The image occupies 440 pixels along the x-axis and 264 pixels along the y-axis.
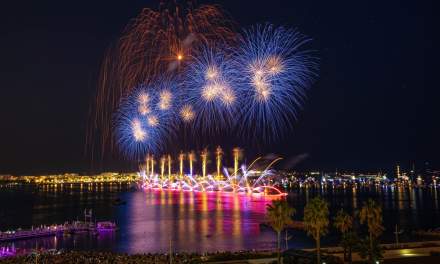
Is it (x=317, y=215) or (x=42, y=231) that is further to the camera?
(x=42, y=231)

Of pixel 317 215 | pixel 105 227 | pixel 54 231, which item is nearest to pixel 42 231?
pixel 54 231

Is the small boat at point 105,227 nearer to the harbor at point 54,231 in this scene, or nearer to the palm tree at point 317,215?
the harbor at point 54,231

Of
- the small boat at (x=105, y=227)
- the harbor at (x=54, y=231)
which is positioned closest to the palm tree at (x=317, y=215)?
the harbor at (x=54, y=231)

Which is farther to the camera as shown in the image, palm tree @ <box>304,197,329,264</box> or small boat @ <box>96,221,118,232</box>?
small boat @ <box>96,221,118,232</box>

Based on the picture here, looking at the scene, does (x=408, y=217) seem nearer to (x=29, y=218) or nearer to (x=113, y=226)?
(x=113, y=226)

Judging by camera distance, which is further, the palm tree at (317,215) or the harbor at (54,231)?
the harbor at (54,231)

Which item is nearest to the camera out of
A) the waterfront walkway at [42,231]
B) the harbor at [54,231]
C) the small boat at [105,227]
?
the waterfront walkway at [42,231]

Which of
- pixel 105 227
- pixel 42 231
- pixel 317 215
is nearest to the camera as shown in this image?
pixel 317 215

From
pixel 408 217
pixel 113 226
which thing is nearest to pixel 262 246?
pixel 113 226

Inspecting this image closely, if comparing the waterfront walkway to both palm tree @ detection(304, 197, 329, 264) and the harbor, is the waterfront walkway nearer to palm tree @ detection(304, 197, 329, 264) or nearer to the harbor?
→ the harbor

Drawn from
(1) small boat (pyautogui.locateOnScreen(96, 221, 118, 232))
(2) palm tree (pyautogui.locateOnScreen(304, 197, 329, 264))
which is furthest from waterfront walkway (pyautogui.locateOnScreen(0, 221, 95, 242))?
(2) palm tree (pyautogui.locateOnScreen(304, 197, 329, 264))

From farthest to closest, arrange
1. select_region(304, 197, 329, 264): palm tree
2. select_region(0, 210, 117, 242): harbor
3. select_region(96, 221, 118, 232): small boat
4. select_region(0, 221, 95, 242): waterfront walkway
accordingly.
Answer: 1. select_region(96, 221, 118, 232): small boat
2. select_region(0, 210, 117, 242): harbor
3. select_region(0, 221, 95, 242): waterfront walkway
4. select_region(304, 197, 329, 264): palm tree

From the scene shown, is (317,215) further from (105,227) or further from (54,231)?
(105,227)
